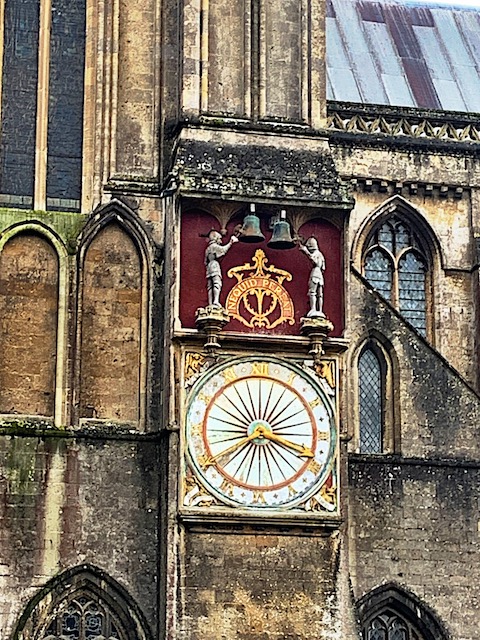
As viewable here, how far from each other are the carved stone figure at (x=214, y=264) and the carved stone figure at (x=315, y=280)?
1.10 meters

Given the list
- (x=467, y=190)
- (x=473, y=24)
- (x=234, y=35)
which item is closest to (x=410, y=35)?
(x=473, y=24)

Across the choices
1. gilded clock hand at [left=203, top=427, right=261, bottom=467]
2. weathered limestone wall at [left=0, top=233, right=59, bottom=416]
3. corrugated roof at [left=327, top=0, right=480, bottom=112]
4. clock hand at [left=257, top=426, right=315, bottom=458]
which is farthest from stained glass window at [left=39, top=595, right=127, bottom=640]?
corrugated roof at [left=327, top=0, right=480, bottom=112]

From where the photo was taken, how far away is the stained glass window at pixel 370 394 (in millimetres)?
27594

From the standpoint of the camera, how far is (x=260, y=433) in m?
24.6

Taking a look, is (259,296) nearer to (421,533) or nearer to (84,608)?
(421,533)

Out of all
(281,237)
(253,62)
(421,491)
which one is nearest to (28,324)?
(281,237)

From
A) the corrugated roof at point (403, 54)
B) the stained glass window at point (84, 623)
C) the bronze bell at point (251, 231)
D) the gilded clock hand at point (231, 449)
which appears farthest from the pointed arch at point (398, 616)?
the corrugated roof at point (403, 54)

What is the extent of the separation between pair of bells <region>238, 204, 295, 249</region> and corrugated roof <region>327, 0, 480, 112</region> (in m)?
11.1

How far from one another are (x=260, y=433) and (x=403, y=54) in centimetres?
1548

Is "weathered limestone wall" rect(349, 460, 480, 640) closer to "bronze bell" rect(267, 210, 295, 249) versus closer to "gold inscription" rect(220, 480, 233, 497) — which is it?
"gold inscription" rect(220, 480, 233, 497)

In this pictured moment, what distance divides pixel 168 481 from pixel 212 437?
824 mm

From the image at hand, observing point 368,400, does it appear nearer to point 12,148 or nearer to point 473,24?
point 12,148

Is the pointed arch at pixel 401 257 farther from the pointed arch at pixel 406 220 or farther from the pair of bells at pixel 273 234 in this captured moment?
the pair of bells at pixel 273 234

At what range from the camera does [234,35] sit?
86.7 ft
